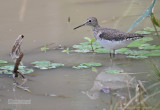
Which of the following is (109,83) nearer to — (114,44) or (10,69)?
(114,44)

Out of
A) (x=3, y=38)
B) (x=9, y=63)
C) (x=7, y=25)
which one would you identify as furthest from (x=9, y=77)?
(x=7, y=25)

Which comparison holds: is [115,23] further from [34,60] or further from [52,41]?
[34,60]

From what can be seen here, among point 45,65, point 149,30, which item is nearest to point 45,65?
point 45,65

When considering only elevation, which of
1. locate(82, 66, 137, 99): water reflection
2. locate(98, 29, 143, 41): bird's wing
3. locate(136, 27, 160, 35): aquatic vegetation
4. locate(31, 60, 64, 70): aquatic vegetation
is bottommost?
locate(82, 66, 137, 99): water reflection

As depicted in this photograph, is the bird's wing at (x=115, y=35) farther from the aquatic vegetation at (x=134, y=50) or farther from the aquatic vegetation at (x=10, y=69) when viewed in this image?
the aquatic vegetation at (x=10, y=69)

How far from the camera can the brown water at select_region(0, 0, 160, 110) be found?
5.67 metres

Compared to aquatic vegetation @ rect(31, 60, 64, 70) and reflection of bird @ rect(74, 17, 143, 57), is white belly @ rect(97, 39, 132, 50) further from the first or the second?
aquatic vegetation @ rect(31, 60, 64, 70)

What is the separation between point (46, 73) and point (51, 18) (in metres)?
3.95

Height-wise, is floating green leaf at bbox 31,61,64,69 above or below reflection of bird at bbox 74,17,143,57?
below

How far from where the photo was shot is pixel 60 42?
28.3 feet

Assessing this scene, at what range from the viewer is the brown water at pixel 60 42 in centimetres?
567

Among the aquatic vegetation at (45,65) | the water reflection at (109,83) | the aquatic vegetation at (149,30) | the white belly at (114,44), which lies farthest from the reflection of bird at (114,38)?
the aquatic vegetation at (149,30)

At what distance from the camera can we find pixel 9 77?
6520mm

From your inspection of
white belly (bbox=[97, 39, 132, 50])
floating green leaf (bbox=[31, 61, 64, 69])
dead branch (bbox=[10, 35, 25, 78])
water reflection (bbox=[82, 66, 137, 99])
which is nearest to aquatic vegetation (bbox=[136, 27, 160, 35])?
white belly (bbox=[97, 39, 132, 50])
